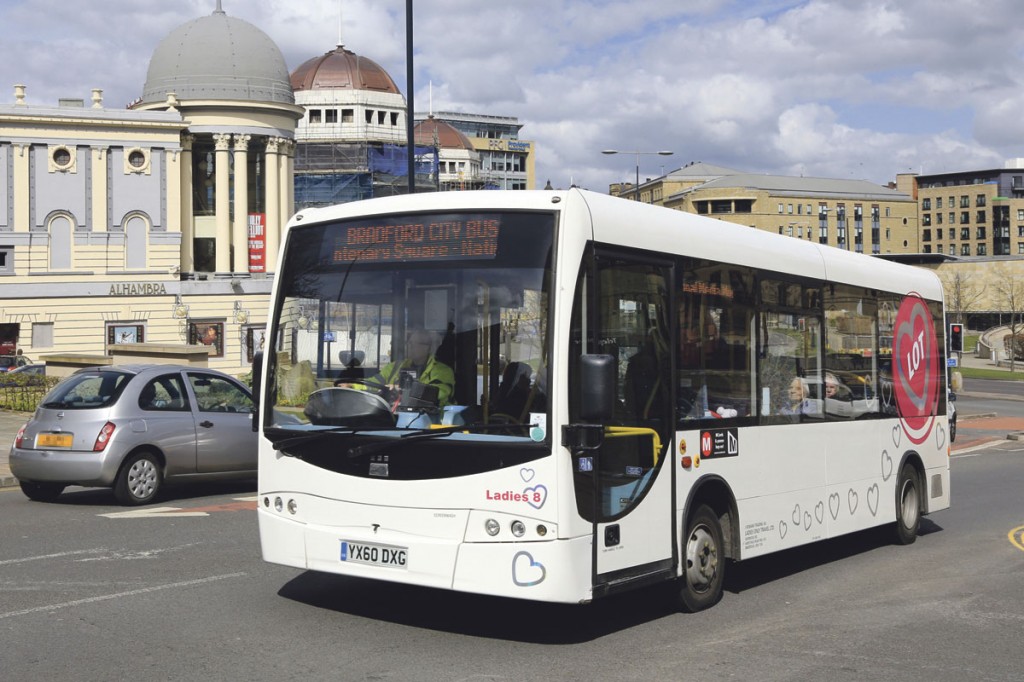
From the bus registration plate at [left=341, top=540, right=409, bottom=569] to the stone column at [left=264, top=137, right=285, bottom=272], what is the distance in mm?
77504

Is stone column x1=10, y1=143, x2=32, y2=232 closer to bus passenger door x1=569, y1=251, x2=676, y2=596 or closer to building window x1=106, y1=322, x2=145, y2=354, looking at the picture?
building window x1=106, y1=322, x2=145, y2=354

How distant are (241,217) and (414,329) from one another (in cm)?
7944

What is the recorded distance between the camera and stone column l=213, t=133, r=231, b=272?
3231 inches

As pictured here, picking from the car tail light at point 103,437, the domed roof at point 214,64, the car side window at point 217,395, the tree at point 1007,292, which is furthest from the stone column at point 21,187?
the tree at point 1007,292

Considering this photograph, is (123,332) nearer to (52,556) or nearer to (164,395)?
(164,395)

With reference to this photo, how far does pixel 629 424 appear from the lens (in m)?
8.08

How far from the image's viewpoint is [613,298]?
802cm

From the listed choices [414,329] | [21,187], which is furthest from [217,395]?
[21,187]

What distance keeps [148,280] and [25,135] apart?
1074 cm

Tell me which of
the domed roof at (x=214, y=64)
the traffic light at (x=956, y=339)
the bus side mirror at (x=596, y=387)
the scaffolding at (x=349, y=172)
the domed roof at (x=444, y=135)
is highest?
the domed roof at (x=444, y=135)

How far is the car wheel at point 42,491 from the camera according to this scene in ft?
48.5

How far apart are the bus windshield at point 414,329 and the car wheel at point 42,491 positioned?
7337mm

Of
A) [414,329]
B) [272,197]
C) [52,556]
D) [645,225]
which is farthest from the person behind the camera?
[272,197]

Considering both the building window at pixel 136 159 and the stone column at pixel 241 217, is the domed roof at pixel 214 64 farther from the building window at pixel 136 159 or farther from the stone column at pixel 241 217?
the building window at pixel 136 159
